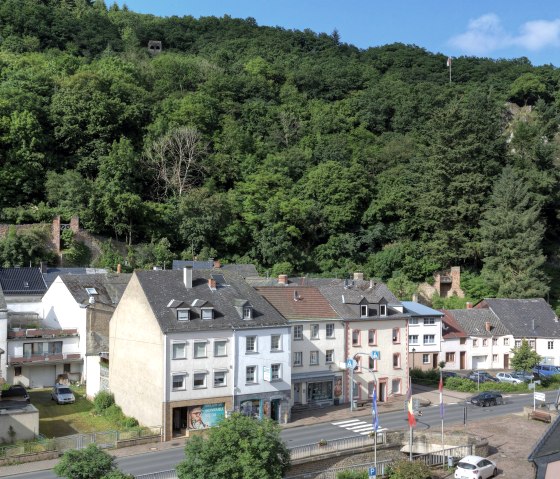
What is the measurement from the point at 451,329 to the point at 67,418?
3432 centimetres

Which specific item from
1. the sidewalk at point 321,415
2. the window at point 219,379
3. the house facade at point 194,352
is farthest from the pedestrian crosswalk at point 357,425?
the window at point 219,379

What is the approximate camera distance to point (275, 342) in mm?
43281

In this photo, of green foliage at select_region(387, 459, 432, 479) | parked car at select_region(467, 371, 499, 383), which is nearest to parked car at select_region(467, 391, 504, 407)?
parked car at select_region(467, 371, 499, 383)

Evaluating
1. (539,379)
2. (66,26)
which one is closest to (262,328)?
(539,379)

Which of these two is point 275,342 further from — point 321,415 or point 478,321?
point 478,321

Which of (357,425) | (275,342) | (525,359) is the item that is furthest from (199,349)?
(525,359)

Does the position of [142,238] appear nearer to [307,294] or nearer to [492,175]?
[307,294]

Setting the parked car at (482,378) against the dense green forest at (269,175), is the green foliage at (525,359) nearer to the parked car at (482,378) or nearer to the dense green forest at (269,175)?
the parked car at (482,378)

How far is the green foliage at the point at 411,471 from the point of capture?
32062mm

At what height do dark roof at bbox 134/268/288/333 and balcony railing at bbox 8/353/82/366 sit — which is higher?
dark roof at bbox 134/268/288/333

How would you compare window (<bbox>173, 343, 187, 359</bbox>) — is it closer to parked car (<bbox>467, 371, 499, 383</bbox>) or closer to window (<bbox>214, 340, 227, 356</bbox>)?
window (<bbox>214, 340, 227, 356</bbox>)

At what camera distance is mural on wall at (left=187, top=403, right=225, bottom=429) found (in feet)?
130

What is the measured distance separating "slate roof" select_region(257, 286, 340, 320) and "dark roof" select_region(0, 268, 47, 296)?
69.4ft

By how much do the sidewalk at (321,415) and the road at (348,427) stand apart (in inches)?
26.1
